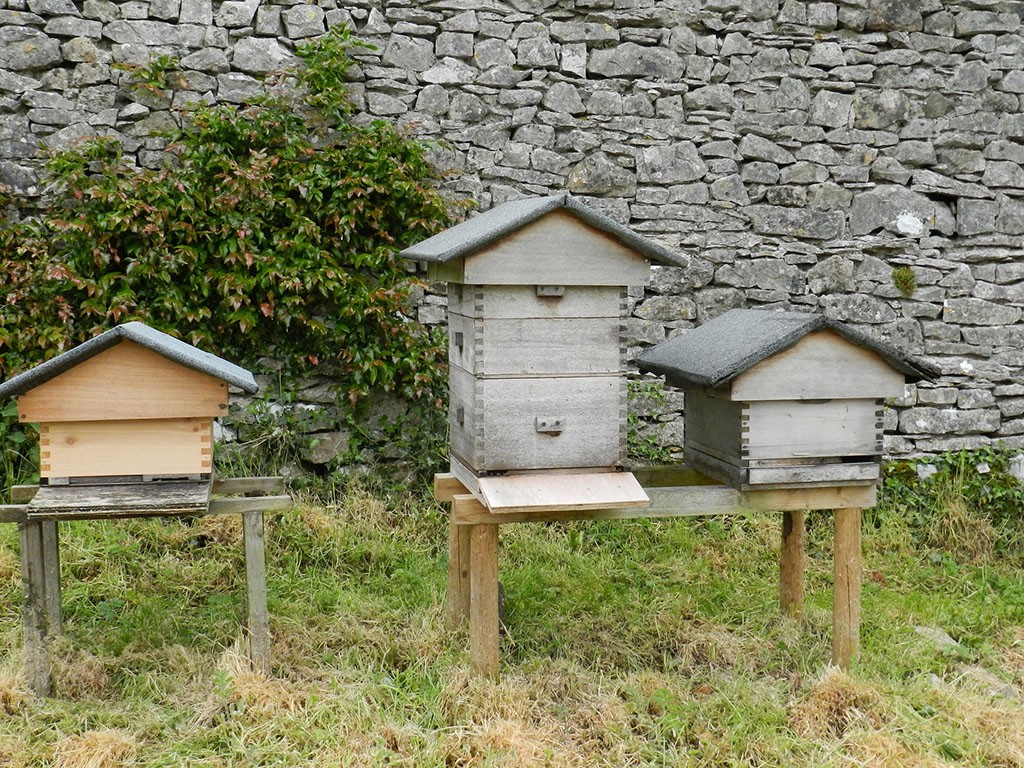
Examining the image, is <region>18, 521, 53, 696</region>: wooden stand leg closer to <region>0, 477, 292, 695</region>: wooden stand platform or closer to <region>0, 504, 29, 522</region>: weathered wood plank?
<region>0, 477, 292, 695</region>: wooden stand platform

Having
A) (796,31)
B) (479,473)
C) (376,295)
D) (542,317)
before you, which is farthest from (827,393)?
(796,31)

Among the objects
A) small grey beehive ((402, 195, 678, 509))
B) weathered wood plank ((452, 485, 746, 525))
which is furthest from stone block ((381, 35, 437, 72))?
weathered wood plank ((452, 485, 746, 525))

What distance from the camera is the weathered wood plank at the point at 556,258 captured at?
3580mm

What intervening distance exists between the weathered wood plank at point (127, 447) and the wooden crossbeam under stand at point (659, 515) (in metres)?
0.99

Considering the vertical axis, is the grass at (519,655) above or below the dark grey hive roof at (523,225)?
below

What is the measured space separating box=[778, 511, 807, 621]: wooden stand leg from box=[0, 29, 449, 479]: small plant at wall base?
7.28 ft

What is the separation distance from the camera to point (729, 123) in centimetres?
613

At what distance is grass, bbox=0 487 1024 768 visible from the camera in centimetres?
357

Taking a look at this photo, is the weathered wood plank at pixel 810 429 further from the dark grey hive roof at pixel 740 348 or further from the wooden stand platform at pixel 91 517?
the wooden stand platform at pixel 91 517

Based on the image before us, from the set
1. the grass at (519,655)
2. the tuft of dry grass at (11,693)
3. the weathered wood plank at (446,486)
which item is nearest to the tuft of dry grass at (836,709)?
the grass at (519,655)

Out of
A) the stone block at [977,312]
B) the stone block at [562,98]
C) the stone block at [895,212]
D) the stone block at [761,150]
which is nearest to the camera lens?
the stone block at [562,98]

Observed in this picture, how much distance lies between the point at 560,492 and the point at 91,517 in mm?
1688

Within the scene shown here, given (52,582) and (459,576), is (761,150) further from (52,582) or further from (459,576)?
(52,582)

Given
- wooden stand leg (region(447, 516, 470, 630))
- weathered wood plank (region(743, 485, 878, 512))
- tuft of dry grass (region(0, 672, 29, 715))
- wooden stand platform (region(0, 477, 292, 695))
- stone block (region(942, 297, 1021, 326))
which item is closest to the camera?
wooden stand platform (region(0, 477, 292, 695))
